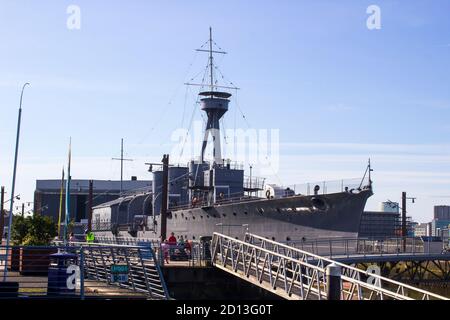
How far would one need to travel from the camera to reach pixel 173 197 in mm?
51375

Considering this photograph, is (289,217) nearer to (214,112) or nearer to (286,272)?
(286,272)

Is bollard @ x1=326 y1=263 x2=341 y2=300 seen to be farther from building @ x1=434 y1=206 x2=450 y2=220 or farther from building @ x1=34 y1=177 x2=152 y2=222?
building @ x1=434 y1=206 x2=450 y2=220

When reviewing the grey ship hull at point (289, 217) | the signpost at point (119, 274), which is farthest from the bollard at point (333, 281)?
the grey ship hull at point (289, 217)

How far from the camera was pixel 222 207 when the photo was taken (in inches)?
1524

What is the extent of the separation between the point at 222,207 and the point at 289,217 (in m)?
5.81

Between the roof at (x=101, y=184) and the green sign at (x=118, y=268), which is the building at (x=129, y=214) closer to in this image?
the green sign at (x=118, y=268)

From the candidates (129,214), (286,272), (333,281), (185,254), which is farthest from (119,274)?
(129,214)

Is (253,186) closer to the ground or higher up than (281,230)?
higher up

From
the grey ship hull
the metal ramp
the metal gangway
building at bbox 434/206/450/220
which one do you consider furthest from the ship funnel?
building at bbox 434/206/450/220

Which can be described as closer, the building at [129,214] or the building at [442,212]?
the building at [129,214]

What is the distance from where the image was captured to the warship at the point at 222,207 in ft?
104
